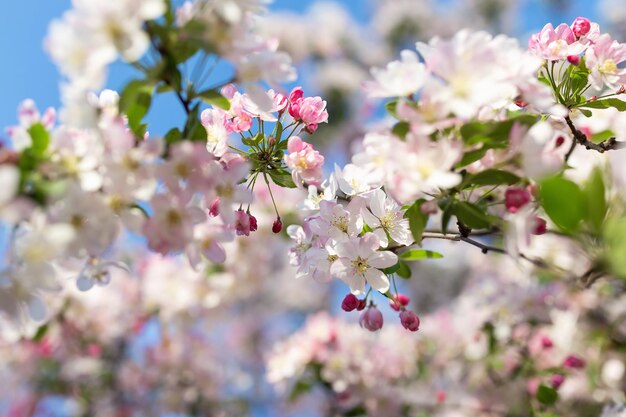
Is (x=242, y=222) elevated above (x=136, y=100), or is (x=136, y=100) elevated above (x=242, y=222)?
(x=136, y=100)

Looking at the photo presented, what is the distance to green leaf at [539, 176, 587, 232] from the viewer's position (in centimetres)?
69

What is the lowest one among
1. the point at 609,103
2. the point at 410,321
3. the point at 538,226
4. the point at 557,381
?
the point at 557,381

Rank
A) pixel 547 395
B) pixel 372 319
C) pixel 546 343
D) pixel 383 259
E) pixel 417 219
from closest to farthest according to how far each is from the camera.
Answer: pixel 417 219 → pixel 383 259 → pixel 372 319 → pixel 547 395 → pixel 546 343

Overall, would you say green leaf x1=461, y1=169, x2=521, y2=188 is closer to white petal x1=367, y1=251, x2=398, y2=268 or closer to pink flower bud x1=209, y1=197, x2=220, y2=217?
white petal x1=367, y1=251, x2=398, y2=268

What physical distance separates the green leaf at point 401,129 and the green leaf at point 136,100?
309 mm

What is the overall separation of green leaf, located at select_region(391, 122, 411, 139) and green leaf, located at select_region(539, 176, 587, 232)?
17cm

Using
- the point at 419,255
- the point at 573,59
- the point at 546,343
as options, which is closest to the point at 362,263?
the point at 419,255

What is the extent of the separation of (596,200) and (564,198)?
3 centimetres

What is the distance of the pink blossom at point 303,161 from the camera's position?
937mm

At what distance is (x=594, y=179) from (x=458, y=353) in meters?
1.94

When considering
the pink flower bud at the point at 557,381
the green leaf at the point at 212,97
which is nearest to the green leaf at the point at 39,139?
the green leaf at the point at 212,97

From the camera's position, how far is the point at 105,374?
292 cm

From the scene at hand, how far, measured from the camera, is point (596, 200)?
0.68 metres

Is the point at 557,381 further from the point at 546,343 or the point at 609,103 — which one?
the point at 609,103
